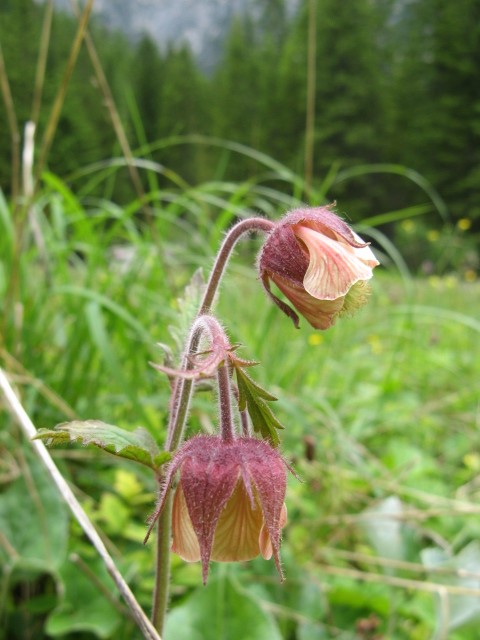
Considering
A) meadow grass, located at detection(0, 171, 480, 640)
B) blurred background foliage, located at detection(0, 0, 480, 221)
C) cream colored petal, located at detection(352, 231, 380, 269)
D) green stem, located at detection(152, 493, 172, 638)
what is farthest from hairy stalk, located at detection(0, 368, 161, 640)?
blurred background foliage, located at detection(0, 0, 480, 221)

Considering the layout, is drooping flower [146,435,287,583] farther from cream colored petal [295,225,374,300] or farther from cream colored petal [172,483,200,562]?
cream colored petal [295,225,374,300]

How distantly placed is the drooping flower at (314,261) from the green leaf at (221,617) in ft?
2.02

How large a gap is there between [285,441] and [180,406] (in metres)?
1.07

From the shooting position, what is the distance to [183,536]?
730 millimetres

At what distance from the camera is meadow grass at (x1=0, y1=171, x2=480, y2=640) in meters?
1.35

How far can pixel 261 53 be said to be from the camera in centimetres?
3297

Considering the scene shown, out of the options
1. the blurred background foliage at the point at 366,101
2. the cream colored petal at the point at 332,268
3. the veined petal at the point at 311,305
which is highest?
the blurred background foliage at the point at 366,101

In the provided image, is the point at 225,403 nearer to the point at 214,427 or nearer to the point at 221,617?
the point at 214,427

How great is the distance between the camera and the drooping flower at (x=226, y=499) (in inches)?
26.8

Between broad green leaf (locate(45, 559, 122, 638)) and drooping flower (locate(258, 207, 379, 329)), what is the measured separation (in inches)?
27.7

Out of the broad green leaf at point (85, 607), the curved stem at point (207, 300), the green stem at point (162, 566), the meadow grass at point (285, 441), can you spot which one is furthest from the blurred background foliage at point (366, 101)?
the green stem at point (162, 566)

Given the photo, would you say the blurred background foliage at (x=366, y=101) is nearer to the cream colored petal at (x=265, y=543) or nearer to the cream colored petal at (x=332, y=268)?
the cream colored petal at (x=332, y=268)

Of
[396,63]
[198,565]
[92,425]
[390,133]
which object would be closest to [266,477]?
[92,425]

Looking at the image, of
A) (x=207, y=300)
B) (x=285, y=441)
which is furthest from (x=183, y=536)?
(x=285, y=441)
